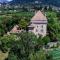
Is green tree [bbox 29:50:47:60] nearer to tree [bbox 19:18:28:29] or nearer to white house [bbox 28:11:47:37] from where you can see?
white house [bbox 28:11:47:37]

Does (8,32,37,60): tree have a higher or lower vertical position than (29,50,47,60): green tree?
higher

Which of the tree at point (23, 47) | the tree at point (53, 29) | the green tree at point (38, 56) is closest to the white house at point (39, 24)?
the tree at point (53, 29)

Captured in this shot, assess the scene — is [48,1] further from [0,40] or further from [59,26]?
[0,40]

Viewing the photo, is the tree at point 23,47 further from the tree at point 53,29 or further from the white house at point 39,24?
the white house at point 39,24

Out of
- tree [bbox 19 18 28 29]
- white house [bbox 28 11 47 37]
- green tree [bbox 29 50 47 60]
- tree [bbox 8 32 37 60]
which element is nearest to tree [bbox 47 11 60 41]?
white house [bbox 28 11 47 37]

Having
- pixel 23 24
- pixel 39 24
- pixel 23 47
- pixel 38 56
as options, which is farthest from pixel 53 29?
pixel 38 56

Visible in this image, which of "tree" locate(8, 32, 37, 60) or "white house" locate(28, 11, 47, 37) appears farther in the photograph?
"white house" locate(28, 11, 47, 37)

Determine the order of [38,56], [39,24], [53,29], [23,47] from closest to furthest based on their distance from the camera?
[38,56] → [23,47] → [53,29] → [39,24]

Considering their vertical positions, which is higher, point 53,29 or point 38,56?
point 38,56

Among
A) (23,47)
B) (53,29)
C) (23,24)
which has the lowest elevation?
(53,29)

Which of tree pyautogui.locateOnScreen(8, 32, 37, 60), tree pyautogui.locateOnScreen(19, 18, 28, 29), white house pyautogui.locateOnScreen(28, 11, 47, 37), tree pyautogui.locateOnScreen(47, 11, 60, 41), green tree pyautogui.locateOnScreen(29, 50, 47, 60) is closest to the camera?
green tree pyautogui.locateOnScreen(29, 50, 47, 60)

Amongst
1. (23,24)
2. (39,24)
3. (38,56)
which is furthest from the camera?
(23,24)

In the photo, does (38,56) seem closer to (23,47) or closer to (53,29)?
(23,47)
